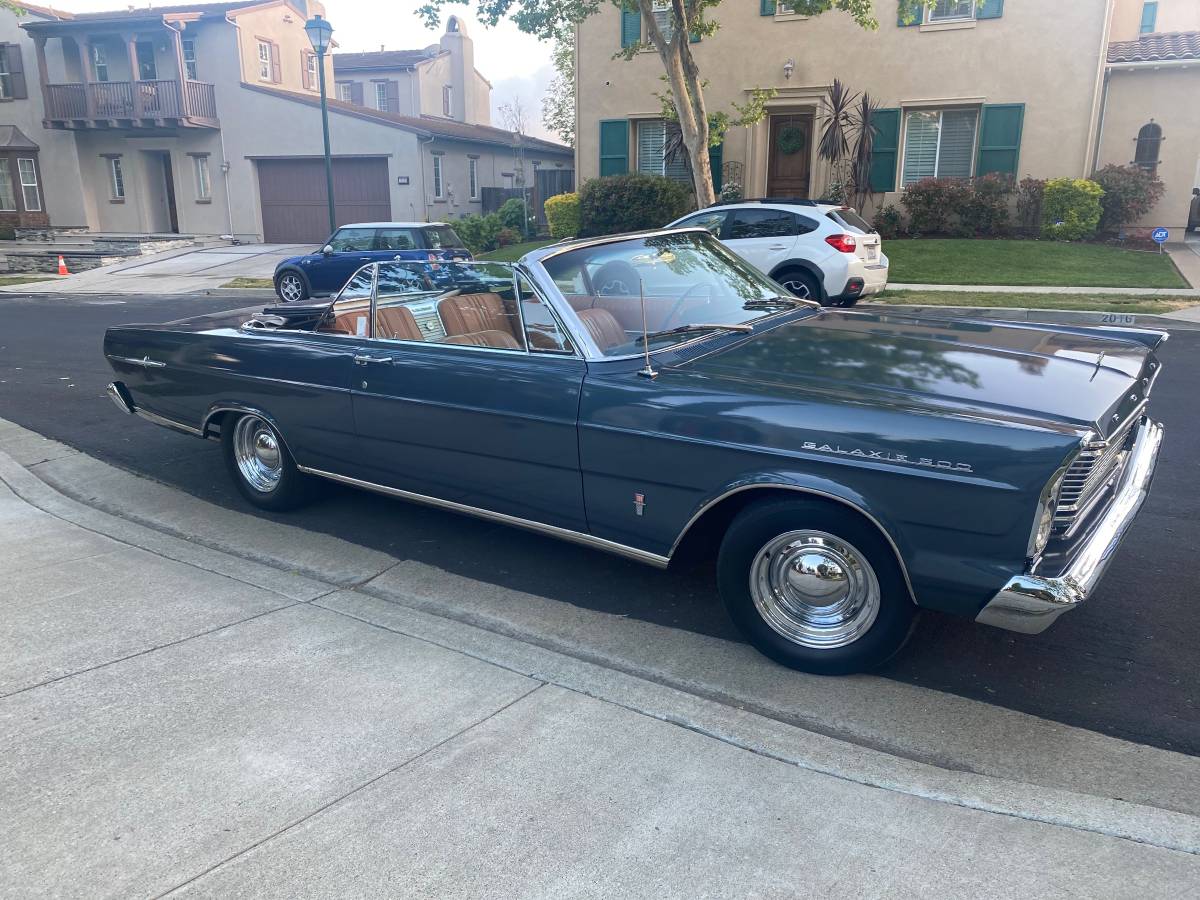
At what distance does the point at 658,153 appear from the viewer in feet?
71.9

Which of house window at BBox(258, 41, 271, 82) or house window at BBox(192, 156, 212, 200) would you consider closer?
house window at BBox(192, 156, 212, 200)

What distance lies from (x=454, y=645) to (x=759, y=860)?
1.73 metres

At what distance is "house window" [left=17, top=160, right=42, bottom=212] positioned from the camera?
1213 inches

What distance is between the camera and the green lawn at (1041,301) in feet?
42.1

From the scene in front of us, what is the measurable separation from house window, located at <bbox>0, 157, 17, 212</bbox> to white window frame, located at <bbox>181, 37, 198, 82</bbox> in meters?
7.23

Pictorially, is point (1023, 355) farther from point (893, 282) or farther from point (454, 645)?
point (893, 282)

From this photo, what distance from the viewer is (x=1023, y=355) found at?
4020 mm

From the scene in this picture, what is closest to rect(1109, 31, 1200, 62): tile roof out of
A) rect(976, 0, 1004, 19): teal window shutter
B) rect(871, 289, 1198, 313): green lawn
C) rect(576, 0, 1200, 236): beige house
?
rect(576, 0, 1200, 236): beige house

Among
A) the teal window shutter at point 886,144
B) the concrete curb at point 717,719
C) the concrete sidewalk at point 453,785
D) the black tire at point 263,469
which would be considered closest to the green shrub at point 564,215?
the teal window shutter at point 886,144

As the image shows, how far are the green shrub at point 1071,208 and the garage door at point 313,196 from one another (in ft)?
56.6

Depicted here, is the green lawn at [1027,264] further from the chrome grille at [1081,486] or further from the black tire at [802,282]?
the chrome grille at [1081,486]

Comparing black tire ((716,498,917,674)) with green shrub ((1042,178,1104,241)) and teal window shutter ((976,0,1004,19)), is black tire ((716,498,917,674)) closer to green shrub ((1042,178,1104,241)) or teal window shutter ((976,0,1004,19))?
green shrub ((1042,178,1104,241))

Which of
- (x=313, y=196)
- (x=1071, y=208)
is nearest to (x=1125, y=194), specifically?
(x=1071, y=208)

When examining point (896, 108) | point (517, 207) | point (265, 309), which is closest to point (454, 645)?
point (265, 309)
